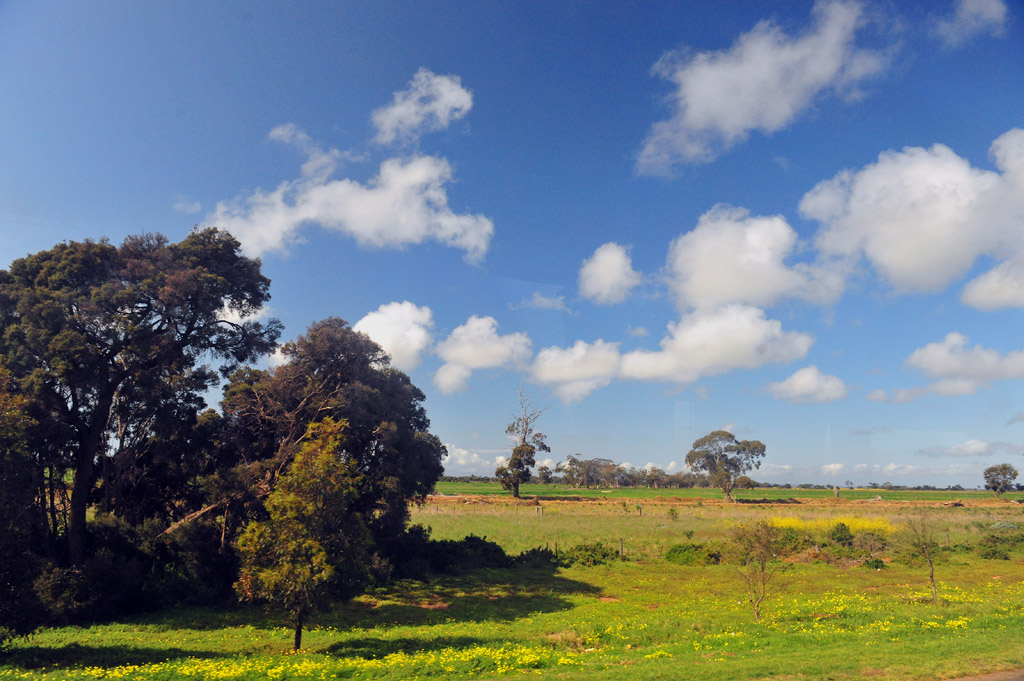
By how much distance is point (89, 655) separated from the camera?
626 inches

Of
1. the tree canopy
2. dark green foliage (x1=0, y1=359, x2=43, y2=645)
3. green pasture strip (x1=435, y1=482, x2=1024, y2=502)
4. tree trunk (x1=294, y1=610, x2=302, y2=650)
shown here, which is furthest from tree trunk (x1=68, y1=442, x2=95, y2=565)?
green pasture strip (x1=435, y1=482, x2=1024, y2=502)

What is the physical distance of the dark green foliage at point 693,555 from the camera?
3691 cm

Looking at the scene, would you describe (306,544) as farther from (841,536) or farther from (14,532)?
(841,536)

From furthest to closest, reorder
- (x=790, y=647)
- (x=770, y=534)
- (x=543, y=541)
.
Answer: (x=543, y=541), (x=770, y=534), (x=790, y=647)

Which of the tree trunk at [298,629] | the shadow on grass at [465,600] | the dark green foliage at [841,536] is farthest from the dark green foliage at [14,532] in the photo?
the dark green foliage at [841,536]

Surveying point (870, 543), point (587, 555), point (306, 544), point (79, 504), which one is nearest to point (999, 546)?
point (870, 543)

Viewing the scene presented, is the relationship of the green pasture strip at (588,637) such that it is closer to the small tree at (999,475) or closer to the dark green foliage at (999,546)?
the dark green foliage at (999,546)

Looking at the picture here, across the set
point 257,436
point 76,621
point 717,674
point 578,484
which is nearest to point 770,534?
point 717,674

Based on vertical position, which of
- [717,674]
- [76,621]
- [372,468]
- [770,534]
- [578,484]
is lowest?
[578,484]

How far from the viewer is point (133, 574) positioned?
888 inches

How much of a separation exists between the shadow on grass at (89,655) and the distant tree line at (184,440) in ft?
3.89

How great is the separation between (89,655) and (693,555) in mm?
33240

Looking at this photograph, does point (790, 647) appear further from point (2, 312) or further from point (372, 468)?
point (2, 312)

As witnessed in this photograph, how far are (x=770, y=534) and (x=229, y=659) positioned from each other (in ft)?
64.7
